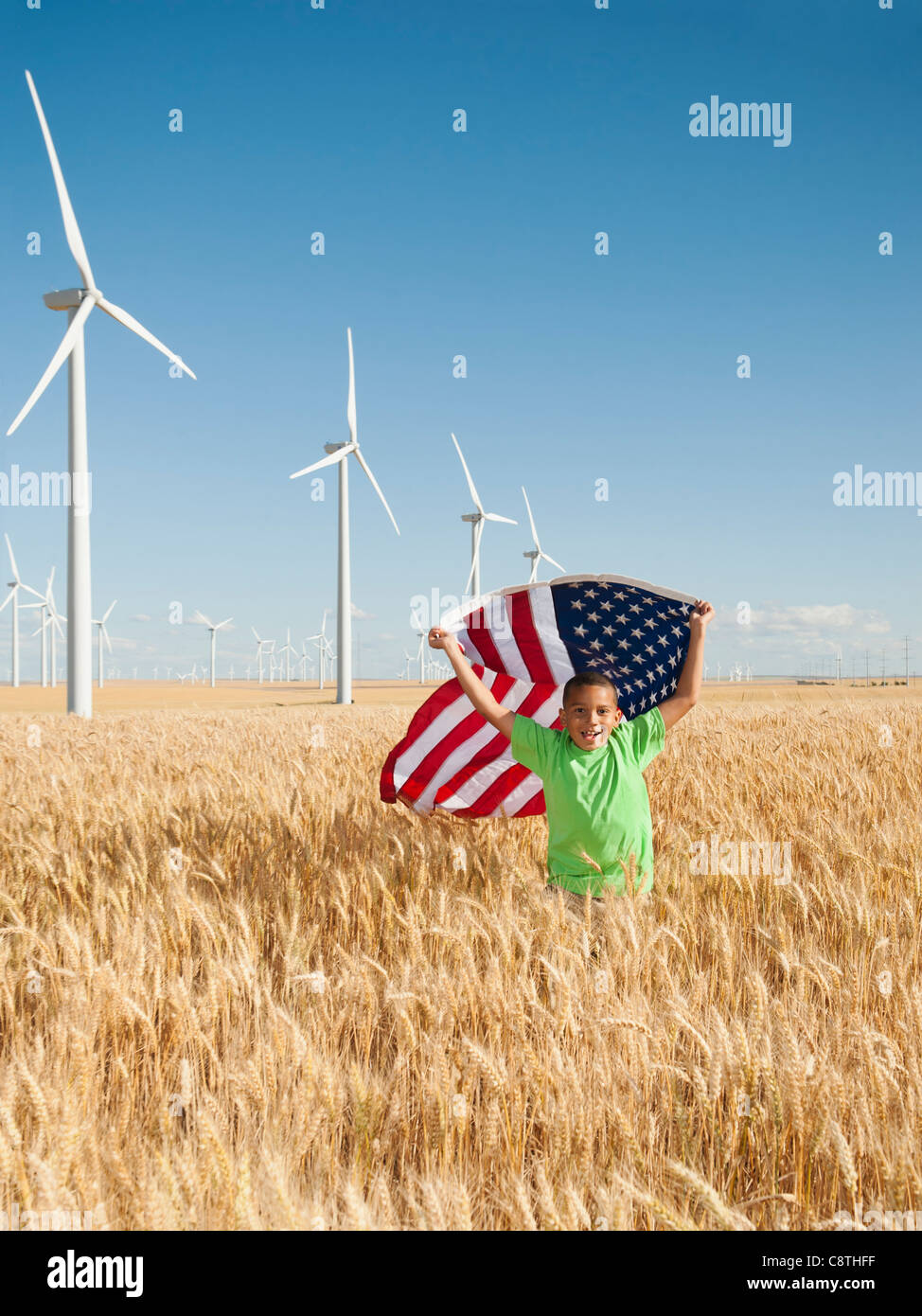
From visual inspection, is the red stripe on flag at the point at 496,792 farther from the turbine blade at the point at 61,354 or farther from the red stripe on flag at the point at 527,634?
the turbine blade at the point at 61,354

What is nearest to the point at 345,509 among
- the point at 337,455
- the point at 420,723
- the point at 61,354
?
the point at 337,455

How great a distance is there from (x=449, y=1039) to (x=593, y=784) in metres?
1.94

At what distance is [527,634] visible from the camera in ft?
18.6

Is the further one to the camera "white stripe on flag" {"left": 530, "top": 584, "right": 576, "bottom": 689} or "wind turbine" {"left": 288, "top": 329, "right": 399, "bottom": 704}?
"wind turbine" {"left": 288, "top": 329, "right": 399, "bottom": 704}

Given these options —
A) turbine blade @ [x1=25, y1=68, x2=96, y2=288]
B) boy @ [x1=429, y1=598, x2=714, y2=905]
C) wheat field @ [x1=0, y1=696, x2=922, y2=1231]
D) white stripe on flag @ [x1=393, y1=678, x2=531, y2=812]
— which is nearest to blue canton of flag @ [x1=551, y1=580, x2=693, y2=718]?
boy @ [x1=429, y1=598, x2=714, y2=905]

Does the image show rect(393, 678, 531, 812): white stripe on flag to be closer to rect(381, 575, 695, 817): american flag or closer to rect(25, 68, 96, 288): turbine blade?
rect(381, 575, 695, 817): american flag

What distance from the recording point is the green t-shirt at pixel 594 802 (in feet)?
14.0

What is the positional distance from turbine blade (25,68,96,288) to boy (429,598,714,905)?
31046mm

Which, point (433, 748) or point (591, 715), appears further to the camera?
point (433, 748)

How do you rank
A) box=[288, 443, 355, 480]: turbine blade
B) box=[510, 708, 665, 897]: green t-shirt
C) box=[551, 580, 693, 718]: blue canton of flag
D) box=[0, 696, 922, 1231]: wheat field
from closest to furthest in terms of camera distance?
box=[0, 696, 922, 1231]: wheat field, box=[510, 708, 665, 897]: green t-shirt, box=[551, 580, 693, 718]: blue canton of flag, box=[288, 443, 355, 480]: turbine blade

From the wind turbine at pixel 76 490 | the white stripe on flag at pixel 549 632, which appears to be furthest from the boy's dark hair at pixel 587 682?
the wind turbine at pixel 76 490

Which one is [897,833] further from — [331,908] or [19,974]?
[19,974]

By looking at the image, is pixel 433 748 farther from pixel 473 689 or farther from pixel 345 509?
pixel 345 509

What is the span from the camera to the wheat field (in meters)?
1.96
